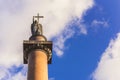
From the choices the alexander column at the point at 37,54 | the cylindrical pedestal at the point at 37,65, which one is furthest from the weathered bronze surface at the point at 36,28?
the cylindrical pedestal at the point at 37,65

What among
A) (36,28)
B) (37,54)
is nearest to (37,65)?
(37,54)

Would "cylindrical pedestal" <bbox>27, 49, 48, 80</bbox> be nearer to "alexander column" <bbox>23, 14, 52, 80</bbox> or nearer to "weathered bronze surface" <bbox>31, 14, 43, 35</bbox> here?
"alexander column" <bbox>23, 14, 52, 80</bbox>

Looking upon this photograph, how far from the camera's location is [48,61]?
91.1ft

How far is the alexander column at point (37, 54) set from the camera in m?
25.2

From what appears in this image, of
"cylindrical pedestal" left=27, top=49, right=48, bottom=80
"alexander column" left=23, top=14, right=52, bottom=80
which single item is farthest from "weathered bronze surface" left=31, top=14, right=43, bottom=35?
"cylindrical pedestal" left=27, top=49, right=48, bottom=80

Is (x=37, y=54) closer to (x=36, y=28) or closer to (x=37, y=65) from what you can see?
(x=37, y=65)

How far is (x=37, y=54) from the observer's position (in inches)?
1055

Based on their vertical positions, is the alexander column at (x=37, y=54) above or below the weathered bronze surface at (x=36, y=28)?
below

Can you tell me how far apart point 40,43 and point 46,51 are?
823 millimetres

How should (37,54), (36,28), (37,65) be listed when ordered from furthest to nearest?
1. (36,28)
2. (37,54)
3. (37,65)

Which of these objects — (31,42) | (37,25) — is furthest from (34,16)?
(31,42)

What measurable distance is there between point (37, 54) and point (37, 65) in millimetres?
1363

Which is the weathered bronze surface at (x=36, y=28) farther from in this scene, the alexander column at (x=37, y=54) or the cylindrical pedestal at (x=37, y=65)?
the cylindrical pedestal at (x=37, y=65)

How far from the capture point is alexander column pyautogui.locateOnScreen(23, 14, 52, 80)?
25219mm
